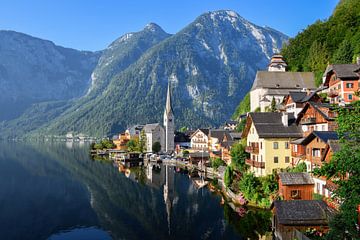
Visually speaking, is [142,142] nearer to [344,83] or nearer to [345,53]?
[345,53]

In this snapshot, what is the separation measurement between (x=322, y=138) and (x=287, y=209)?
1083 cm

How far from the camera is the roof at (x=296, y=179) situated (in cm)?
4081

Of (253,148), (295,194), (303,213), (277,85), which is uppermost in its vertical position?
(277,85)

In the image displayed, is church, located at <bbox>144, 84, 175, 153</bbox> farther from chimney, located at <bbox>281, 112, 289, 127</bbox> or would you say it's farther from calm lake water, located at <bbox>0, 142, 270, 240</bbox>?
chimney, located at <bbox>281, 112, 289, 127</bbox>

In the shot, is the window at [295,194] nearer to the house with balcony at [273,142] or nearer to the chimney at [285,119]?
the house with balcony at [273,142]

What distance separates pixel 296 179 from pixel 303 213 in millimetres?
9480

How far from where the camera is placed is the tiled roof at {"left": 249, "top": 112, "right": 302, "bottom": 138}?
51781 millimetres

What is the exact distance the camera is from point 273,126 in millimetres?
53344

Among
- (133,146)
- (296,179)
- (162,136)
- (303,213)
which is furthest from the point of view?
(162,136)

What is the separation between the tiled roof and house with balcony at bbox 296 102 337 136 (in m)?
1.44

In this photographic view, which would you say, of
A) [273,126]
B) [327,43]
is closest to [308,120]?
[273,126]

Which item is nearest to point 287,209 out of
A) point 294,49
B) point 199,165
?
point 199,165

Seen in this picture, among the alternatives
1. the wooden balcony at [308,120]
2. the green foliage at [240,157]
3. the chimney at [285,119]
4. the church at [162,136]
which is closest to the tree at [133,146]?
the church at [162,136]

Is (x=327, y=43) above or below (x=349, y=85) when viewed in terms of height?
above
